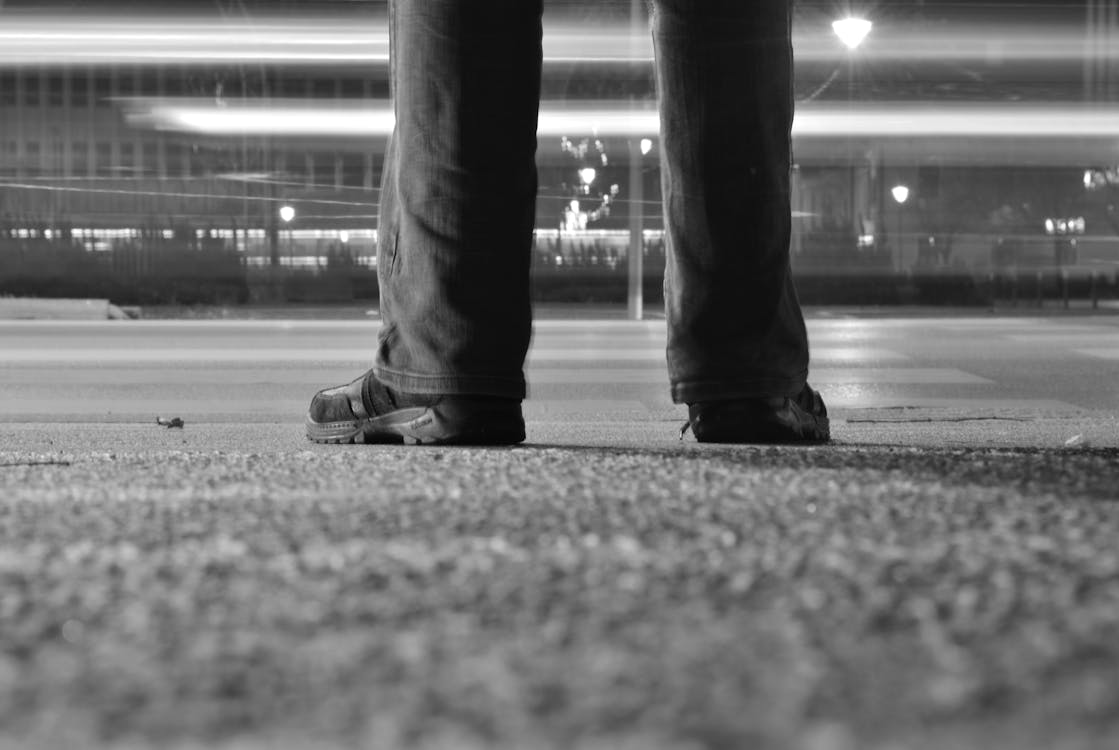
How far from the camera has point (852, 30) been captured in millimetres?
11633

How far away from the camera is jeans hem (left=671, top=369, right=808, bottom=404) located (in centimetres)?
279

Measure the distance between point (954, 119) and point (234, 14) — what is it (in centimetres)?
510

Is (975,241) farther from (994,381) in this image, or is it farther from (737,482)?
(737,482)

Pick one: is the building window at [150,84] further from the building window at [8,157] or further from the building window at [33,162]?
the building window at [8,157]

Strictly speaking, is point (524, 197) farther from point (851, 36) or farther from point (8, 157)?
point (8, 157)

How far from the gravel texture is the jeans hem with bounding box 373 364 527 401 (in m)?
0.78

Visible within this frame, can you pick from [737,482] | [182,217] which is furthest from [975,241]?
[737,482]

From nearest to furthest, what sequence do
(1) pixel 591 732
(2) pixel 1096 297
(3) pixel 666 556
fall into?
(1) pixel 591 732 → (3) pixel 666 556 → (2) pixel 1096 297

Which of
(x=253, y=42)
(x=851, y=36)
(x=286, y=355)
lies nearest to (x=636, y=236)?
(x=851, y=36)

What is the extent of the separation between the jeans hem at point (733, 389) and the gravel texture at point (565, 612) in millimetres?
891

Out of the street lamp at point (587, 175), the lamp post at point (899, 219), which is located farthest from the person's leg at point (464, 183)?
the lamp post at point (899, 219)

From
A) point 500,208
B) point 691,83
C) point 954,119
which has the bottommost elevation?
point 500,208

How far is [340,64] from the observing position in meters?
11.3

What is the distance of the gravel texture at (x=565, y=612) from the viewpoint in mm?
825
